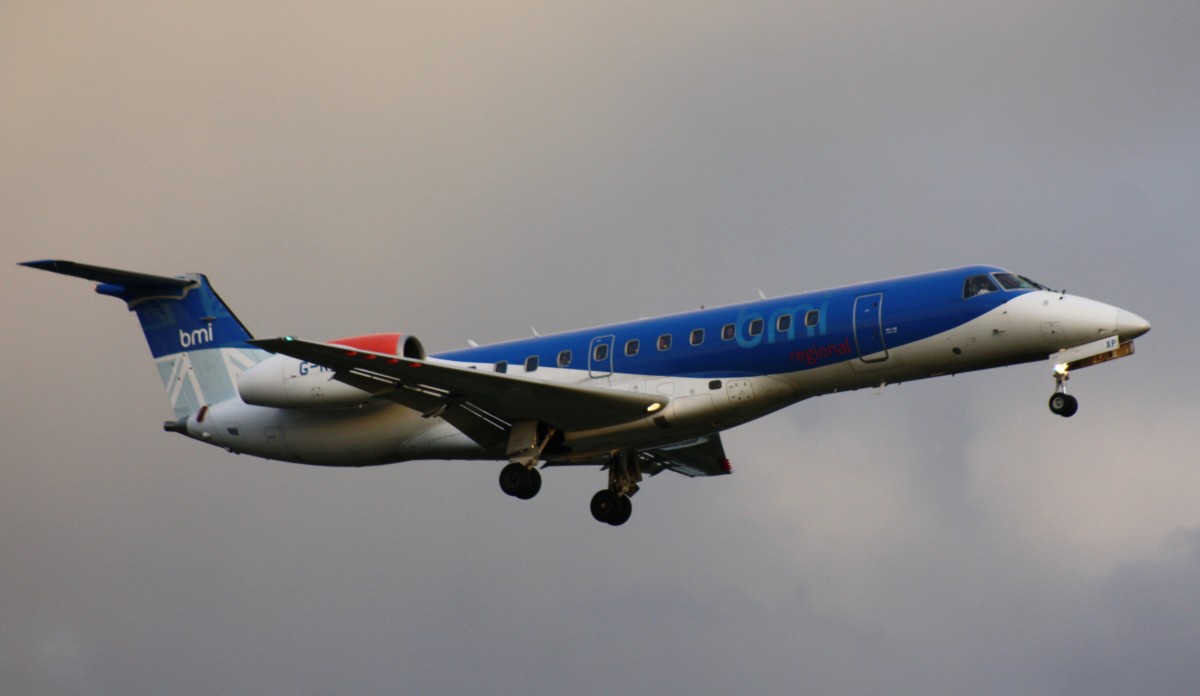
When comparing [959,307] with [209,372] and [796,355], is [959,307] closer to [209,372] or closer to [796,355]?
[796,355]

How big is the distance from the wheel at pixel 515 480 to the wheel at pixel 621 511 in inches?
122

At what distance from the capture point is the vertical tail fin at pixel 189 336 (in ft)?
111

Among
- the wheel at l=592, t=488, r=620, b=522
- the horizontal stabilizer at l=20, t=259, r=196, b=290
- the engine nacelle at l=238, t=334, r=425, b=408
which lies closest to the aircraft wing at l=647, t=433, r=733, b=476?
the wheel at l=592, t=488, r=620, b=522

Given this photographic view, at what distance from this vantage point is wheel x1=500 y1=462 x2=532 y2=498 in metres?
30.0

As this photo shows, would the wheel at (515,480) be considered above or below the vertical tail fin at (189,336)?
below

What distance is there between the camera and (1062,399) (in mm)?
27219

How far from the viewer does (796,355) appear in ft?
92.7

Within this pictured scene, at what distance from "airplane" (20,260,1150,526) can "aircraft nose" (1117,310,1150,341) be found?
0.02 metres

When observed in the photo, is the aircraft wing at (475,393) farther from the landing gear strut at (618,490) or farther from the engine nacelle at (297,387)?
the landing gear strut at (618,490)

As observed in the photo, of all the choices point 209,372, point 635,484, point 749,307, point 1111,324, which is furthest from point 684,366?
point 209,372

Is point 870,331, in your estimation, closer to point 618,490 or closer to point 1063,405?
point 1063,405

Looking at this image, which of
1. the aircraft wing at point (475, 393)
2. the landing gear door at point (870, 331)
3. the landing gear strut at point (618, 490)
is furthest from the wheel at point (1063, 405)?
the landing gear strut at point (618, 490)

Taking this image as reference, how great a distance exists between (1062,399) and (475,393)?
32.5 ft

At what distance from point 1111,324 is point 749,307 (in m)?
6.01
